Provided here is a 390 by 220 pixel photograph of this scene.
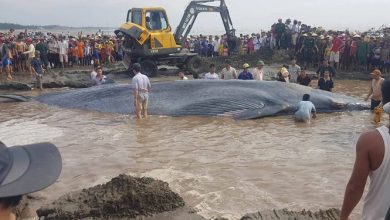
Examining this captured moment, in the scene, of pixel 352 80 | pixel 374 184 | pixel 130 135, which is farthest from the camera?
pixel 352 80

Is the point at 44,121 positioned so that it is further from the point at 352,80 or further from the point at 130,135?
the point at 352,80

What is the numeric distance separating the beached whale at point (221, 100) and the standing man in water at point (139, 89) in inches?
33.1

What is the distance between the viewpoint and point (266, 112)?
39.5 ft

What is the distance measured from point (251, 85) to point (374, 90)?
10.9 ft

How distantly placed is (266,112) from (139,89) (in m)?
3.48

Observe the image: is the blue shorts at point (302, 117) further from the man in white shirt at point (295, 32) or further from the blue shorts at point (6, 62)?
the man in white shirt at point (295, 32)

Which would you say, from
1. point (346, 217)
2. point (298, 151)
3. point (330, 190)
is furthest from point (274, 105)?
point (346, 217)

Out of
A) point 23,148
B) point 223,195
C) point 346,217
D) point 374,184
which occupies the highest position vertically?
point 23,148

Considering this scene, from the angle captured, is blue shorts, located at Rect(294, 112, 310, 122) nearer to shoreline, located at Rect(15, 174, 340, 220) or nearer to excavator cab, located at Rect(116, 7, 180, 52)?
shoreline, located at Rect(15, 174, 340, 220)

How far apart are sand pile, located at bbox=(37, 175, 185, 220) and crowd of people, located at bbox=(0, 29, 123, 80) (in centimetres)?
1623

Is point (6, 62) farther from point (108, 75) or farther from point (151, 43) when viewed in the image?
point (151, 43)

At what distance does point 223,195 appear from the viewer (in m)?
6.18

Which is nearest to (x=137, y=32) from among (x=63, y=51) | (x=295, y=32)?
(x=63, y=51)

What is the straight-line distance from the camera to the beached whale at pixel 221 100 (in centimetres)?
1226
